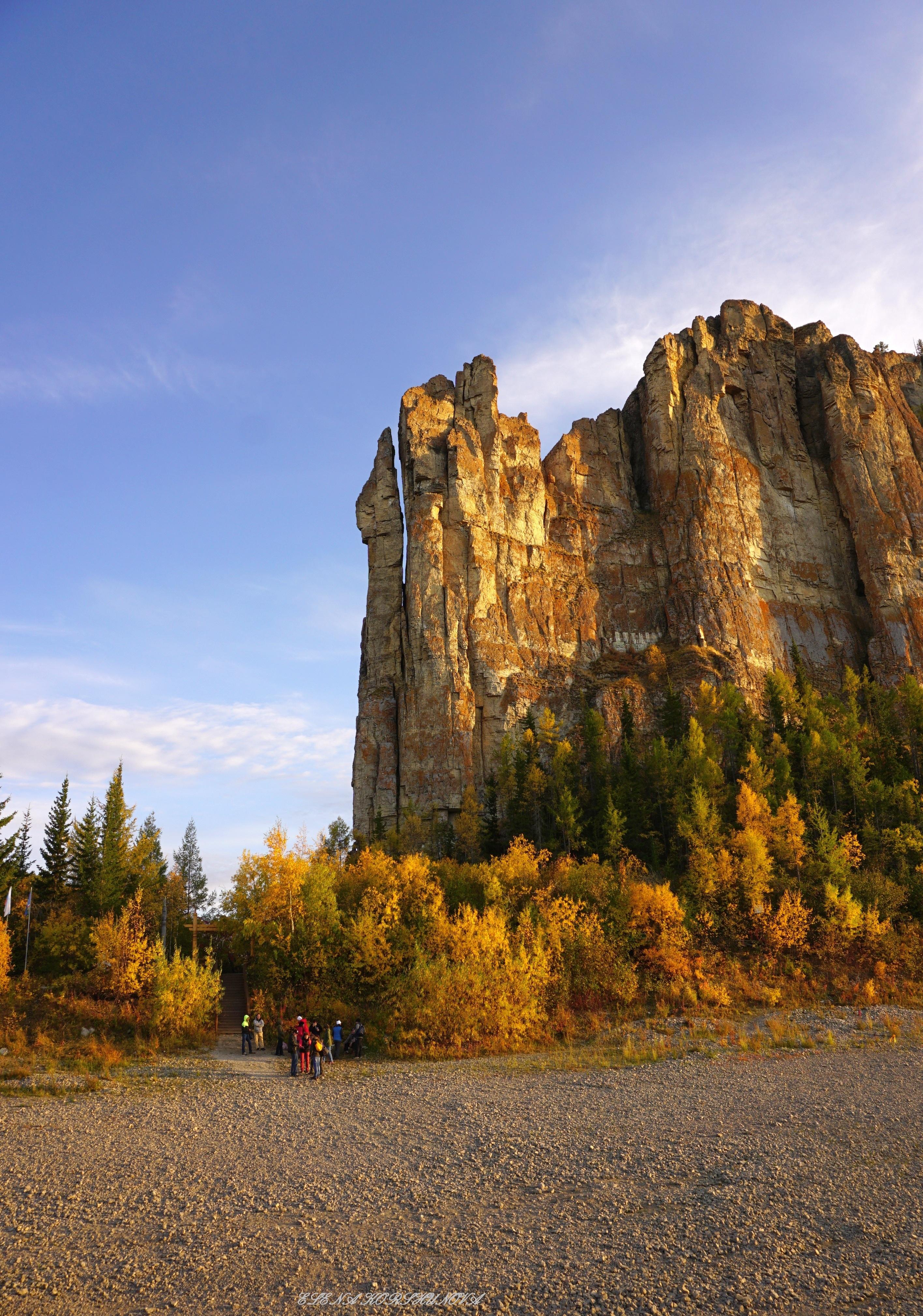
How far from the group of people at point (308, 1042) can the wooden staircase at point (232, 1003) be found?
0.90 metres

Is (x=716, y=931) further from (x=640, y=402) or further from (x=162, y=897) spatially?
(x=640, y=402)

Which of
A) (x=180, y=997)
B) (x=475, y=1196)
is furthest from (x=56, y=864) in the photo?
(x=475, y=1196)

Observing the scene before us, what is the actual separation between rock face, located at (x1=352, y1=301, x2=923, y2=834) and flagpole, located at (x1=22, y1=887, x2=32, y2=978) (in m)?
34.3

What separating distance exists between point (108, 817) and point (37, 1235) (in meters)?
39.1

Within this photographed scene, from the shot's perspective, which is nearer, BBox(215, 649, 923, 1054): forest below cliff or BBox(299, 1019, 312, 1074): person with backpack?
BBox(299, 1019, 312, 1074): person with backpack

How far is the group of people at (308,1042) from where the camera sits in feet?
85.5

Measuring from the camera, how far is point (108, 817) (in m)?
49.0

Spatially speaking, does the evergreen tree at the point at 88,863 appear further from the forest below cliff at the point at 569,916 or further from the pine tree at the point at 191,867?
the pine tree at the point at 191,867

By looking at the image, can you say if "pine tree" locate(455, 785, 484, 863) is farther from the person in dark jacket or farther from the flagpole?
the person in dark jacket

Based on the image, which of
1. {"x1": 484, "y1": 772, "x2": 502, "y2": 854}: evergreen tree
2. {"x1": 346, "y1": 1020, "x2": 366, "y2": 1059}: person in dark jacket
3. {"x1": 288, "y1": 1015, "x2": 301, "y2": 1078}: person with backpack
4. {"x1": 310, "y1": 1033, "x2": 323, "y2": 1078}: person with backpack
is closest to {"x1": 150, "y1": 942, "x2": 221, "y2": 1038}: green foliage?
{"x1": 288, "y1": 1015, "x2": 301, "y2": 1078}: person with backpack

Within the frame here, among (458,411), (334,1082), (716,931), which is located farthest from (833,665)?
(334,1082)

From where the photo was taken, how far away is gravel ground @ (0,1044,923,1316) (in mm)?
10664

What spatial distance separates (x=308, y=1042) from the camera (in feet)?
86.2

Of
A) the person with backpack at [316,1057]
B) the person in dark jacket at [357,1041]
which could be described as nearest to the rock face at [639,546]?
the person in dark jacket at [357,1041]
